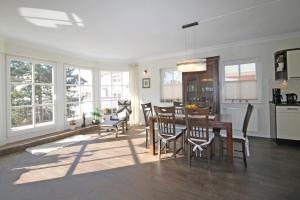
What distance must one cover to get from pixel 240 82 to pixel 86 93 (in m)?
5.17

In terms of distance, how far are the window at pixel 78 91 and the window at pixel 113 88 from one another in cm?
49

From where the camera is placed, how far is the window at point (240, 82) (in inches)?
199

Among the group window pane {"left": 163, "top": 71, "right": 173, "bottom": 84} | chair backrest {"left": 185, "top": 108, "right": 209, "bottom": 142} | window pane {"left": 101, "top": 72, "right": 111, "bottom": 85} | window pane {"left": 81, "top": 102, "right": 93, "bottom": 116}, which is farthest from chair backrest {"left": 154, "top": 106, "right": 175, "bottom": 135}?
window pane {"left": 101, "top": 72, "right": 111, "bottom": 85}

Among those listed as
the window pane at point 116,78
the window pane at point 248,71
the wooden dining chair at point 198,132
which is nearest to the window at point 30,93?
the window pane at point 116,78

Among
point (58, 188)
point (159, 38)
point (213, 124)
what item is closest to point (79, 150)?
point (58, 188)

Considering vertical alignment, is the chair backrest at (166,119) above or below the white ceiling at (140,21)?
below

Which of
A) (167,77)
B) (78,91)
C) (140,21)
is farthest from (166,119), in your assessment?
(78,91)

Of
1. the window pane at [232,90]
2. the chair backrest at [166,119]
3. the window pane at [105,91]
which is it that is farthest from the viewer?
the window pane at [105,91]

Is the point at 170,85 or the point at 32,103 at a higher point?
the point at 170,85

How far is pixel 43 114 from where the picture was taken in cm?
533

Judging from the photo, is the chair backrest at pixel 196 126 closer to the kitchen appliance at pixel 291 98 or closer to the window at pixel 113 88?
A: the kitchen appliance at pixel 291 98

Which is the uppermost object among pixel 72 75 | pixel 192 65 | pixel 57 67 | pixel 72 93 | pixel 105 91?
pixel 57 67

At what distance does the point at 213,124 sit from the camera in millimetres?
3104

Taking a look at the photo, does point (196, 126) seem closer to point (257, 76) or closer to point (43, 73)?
point (257, 76)
